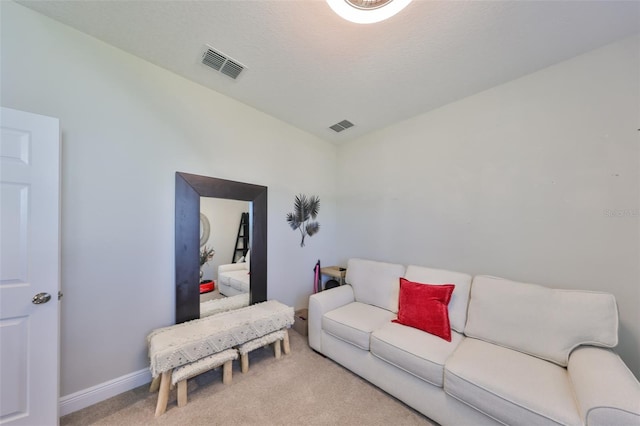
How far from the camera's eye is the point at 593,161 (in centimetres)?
174

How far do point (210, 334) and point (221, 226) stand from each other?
107 centimetres

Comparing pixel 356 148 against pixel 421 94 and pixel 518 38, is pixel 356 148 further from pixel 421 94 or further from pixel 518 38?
pixel 518 38

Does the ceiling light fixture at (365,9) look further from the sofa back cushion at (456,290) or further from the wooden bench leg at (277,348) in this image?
the wooden bench leg at (277,348)

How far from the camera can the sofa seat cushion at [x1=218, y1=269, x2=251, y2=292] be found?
2475 mm

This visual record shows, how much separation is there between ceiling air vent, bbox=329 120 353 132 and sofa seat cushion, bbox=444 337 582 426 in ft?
8.84

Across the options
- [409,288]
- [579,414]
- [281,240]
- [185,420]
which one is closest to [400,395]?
[409,288]

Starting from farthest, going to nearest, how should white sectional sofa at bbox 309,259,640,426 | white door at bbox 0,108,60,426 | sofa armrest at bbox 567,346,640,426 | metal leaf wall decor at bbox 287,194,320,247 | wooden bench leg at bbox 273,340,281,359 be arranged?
metal leaf wall decor at bbox 287,194,320,247 → wooden bench leg at bbox 273,340,281,359 → white door at bbox 0,108,60,426 → white sectional sofa at bbox 309,259,640,426 → sofa armrest at bbox 567,346,640,426

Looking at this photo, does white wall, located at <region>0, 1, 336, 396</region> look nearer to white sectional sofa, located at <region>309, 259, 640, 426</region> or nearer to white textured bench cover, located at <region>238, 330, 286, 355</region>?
white textured bench cover, located at <region>238, 330, 286, 355</region>

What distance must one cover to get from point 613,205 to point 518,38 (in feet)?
4.73

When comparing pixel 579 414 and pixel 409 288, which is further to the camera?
pixel 409 288

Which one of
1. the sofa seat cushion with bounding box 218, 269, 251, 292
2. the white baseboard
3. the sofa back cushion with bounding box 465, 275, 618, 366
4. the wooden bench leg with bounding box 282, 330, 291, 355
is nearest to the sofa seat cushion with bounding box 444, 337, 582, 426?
the sofa back cushion with bounding box 465, 275, 618, 366

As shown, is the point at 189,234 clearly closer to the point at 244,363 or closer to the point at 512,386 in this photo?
the point at 244,363

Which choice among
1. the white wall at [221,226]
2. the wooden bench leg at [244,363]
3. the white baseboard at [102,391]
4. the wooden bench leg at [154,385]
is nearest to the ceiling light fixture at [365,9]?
the white wall at [221,226]

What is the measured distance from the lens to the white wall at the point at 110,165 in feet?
5.15
